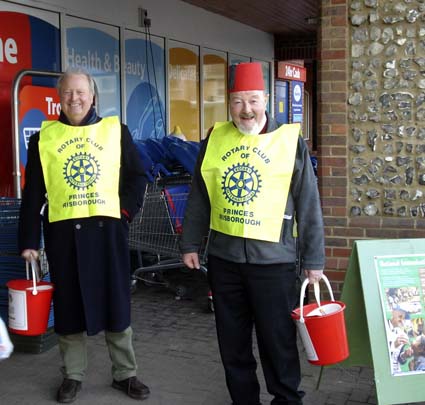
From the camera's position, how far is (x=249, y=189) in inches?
135

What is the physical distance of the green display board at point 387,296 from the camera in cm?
367

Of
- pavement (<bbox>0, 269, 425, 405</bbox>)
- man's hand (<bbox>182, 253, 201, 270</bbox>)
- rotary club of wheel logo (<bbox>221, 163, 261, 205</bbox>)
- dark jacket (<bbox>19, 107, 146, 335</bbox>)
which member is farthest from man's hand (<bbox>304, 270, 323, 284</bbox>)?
dark jacket (<bbox>19, 107, 146, 335</bbox>)

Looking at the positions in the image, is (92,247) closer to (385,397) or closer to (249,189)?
(249,189)

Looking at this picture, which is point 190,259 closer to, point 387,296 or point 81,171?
point 81,171

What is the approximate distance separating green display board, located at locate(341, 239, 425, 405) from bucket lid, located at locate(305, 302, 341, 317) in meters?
0.27

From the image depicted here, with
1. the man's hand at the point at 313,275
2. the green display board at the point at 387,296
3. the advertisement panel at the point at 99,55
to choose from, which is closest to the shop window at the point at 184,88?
the advertisement panel at the point at 99,55

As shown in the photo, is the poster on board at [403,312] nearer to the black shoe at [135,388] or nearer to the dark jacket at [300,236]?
the dark jacket at [300,236]

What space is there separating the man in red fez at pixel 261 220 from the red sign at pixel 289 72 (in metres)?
8.77

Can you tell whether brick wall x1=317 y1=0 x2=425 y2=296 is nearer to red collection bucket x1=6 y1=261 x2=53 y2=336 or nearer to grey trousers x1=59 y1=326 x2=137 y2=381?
grey trousers x1=59 y1=326 x2=137 y2=381

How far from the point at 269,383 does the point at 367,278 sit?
0.78m

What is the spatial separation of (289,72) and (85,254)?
30.5 feet

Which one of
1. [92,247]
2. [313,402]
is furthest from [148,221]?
[313,402]

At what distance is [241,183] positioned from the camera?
3.45m

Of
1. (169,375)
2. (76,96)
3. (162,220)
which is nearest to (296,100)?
(162,220)
